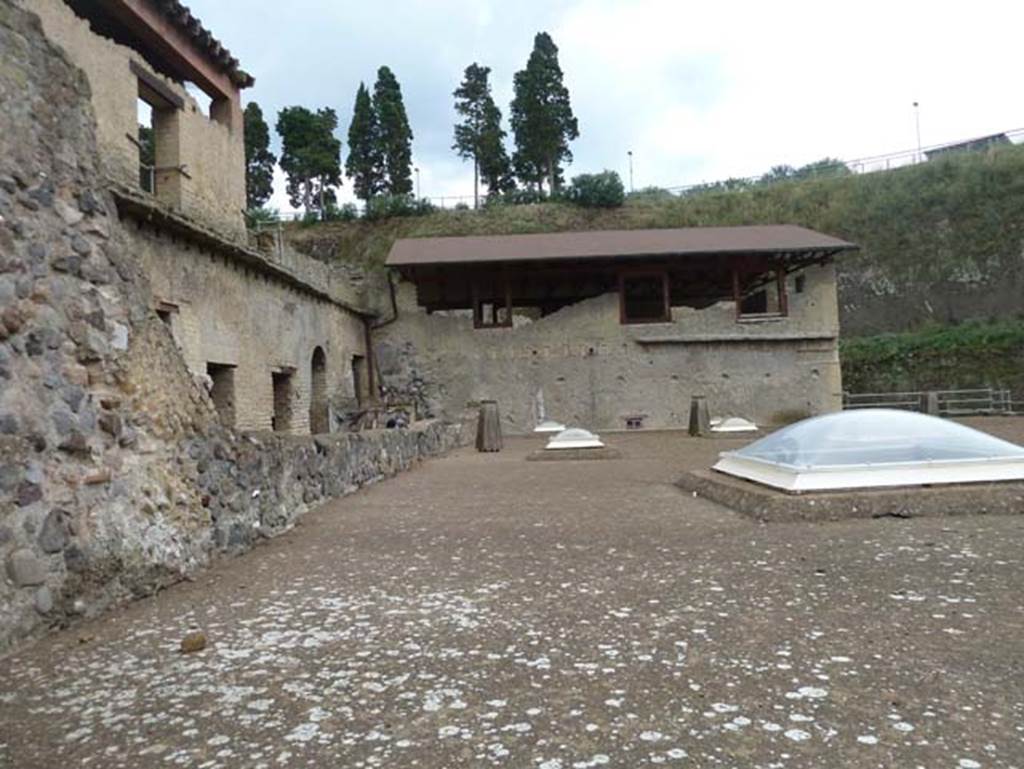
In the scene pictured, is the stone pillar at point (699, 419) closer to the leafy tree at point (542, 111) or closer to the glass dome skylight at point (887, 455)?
the glass dome skylight at point (887, 455)

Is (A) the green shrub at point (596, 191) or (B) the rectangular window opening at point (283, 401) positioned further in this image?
(A) the green shrub at point (596, 191)

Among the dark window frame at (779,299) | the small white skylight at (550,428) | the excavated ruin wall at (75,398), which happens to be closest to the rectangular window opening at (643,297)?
the dark window frame at (779,299)

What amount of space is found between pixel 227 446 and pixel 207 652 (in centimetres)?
247

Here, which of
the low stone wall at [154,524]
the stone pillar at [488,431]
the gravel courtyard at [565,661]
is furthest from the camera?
the stone pillar at [488,431]

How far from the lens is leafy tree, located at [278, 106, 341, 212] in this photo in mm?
42062

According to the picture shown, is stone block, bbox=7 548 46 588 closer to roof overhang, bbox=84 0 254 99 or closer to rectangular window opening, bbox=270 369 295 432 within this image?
roof overhang, bbox=84 0 254 99

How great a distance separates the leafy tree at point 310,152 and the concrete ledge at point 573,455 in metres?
32.6

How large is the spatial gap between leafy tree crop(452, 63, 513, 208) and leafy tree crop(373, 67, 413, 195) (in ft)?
15.6

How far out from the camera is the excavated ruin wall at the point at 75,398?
11.5ft

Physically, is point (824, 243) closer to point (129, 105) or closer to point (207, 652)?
point (129, 105)

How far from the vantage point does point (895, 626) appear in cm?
323

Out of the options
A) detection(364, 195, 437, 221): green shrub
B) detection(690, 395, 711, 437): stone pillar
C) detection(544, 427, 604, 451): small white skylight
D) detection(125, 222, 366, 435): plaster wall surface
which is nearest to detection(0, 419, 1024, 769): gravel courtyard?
detection(125, 222, 366, 435): plaster wall surface

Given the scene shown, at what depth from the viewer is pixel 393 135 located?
42219 millimetres

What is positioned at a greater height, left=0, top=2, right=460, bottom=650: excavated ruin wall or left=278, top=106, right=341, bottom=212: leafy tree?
left=278, top=106, right=341, bottom=212: leafy tree
